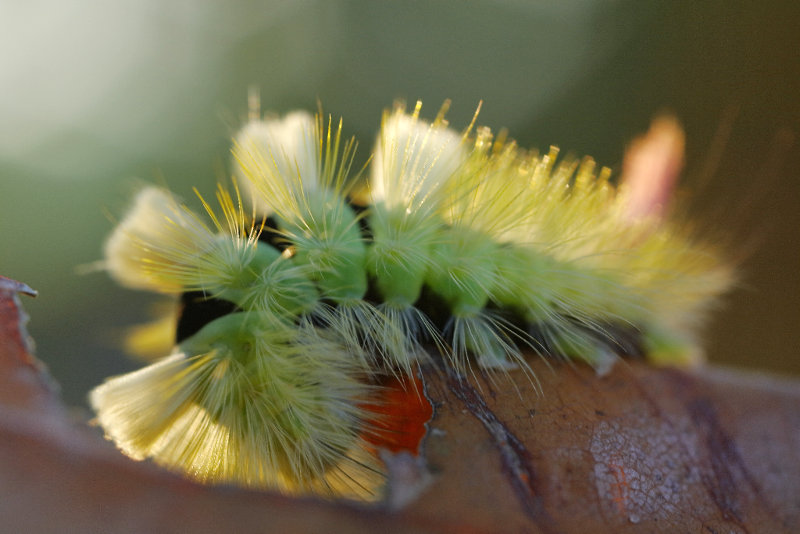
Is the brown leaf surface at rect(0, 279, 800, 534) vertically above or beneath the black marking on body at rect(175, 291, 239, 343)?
above

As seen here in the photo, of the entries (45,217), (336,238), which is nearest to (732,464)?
(336,238)

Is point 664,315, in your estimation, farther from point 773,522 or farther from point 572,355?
point 773,522

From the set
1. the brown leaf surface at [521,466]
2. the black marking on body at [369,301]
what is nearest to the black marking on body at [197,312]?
the black marking on body at [369,301]

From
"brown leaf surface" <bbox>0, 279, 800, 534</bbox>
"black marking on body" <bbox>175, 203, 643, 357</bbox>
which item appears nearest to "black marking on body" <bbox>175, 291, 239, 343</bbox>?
"black marking on body" <bbox>175, 203, 643, 357</bbox>

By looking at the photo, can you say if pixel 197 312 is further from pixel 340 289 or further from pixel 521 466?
pixel 521 466

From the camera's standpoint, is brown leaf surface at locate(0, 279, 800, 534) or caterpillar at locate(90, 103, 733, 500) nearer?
brown leaf surface at locate(0, 279, 800, 534)

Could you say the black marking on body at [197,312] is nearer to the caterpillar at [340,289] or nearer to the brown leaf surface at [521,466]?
the caterpillar at [340,289]

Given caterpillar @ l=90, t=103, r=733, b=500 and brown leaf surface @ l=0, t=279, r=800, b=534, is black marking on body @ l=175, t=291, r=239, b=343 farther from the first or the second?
brown leaf surface @ l=0, t=279, r=800, b=534
